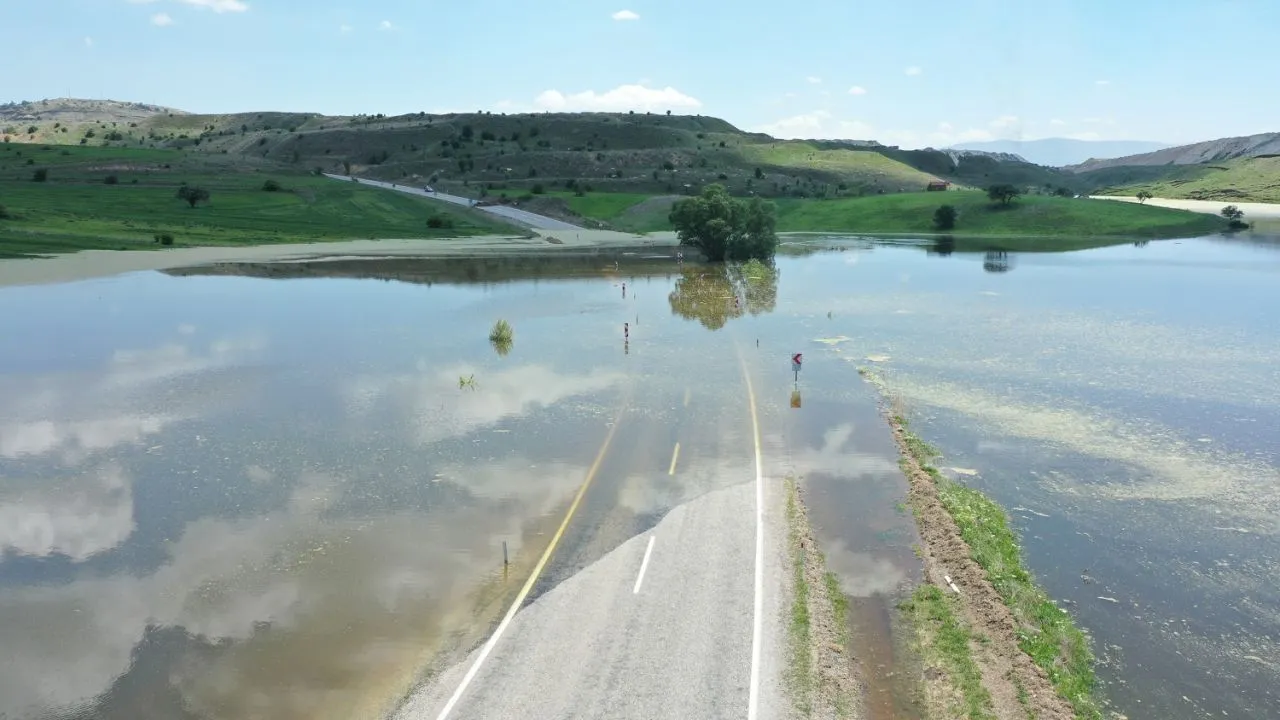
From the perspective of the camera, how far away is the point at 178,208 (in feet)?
471

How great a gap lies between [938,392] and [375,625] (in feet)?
117

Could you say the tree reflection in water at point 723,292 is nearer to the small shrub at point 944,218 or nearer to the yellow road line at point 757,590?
the yellow road line at point 757,590

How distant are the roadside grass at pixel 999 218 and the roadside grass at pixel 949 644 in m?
140

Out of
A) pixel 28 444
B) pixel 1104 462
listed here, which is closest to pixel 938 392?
pixel 1104 462

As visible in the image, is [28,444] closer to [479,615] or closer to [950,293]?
[479,615]

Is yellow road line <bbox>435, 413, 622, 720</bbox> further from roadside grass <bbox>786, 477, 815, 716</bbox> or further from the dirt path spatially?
the dirt path

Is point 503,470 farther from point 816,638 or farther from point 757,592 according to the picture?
point 816,638

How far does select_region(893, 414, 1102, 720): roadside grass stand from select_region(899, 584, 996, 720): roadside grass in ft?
5.39

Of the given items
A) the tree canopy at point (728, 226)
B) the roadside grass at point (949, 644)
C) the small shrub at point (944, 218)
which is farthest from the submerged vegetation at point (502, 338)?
the small shrub at point (944, 218)

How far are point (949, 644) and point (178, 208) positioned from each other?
507 ft

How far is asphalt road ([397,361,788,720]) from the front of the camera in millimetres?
19125

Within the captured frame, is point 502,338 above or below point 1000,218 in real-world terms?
below

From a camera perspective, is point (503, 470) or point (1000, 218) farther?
point (1000, 218)

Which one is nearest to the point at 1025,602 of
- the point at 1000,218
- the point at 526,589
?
the point at 526,589
